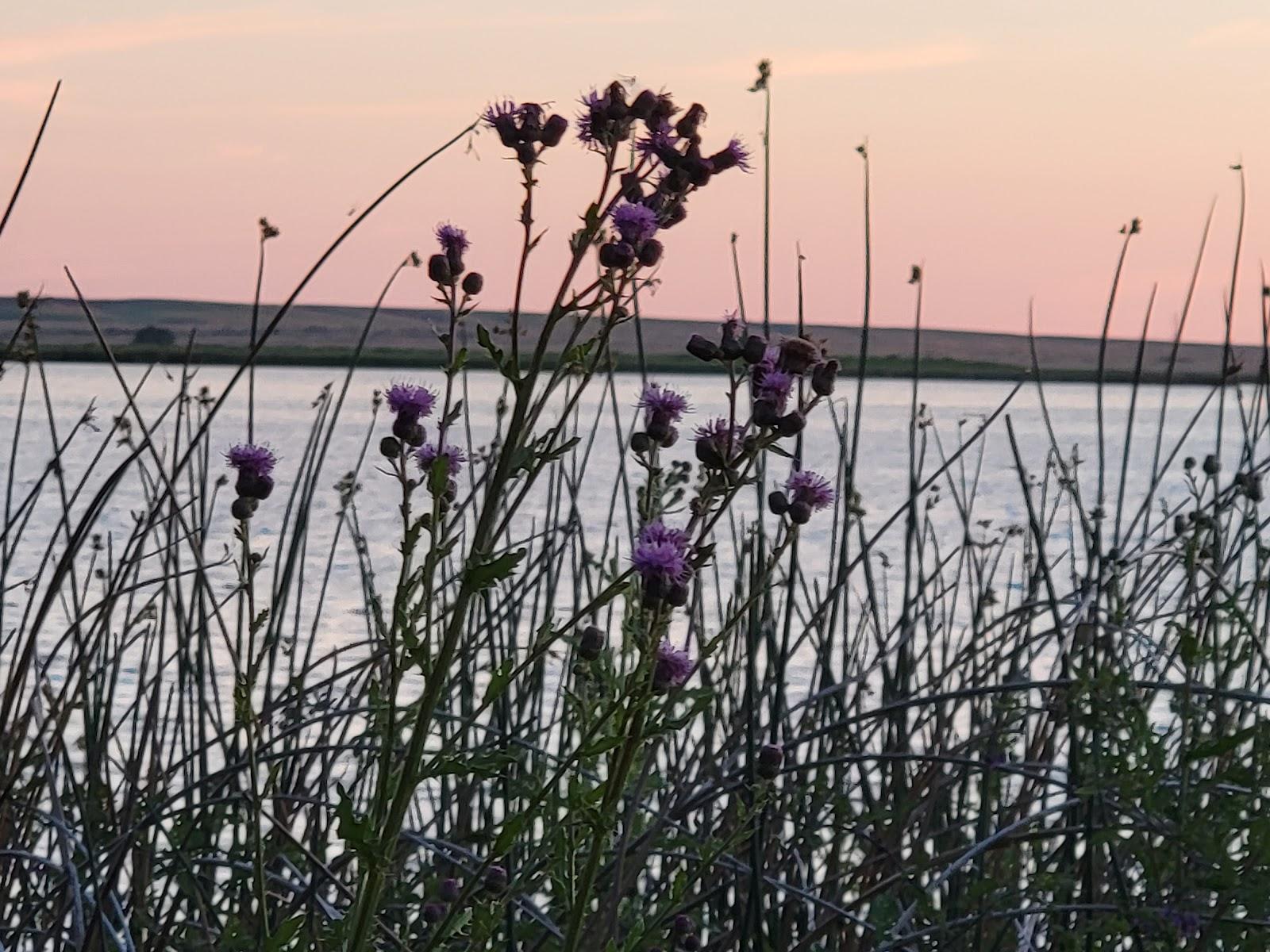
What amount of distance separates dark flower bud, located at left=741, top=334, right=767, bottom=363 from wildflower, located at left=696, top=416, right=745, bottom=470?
6 cm

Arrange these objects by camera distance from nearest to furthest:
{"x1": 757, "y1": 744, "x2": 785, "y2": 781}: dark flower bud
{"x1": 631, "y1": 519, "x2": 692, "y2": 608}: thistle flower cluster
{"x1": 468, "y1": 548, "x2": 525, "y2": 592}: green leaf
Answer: {"x1": 468, "y1": 548, "x2": 525, "y2": 592}: green leaf → {"x1": 631, "y1": 519, "x2": 692, "y2": 608}: thistle flower cluster → {"x1": 757, "y1": 744, "x2": 785, "y2": 781}: dark flower bud

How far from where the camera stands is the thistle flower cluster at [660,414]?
1.44 metres

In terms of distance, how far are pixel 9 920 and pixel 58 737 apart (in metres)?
0.36

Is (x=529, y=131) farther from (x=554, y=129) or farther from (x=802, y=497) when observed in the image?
(x=802, y=497)

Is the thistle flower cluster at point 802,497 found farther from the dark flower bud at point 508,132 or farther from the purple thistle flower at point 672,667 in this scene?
the dark flower bud at point 508,132

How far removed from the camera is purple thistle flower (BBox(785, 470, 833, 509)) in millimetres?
1469

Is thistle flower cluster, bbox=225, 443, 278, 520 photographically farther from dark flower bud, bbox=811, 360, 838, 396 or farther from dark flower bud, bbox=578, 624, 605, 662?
dark flower bud, bbox=811, 360, 838, 396

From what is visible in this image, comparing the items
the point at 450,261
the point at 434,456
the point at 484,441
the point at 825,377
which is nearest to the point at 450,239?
the point at 450,261

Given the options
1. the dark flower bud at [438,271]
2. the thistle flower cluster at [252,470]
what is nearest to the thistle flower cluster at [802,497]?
the dark flower bud at [438,271]

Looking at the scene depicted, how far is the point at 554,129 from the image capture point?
55.5 inches

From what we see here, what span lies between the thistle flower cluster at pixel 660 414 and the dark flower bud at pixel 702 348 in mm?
59

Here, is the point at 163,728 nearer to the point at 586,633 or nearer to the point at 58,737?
the point at 58,737

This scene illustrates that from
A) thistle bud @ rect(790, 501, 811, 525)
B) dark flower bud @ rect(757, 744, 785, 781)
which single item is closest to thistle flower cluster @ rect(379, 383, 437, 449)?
thistle bud @ rect(790, 501, 811, 525)

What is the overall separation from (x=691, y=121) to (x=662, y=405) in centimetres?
26
